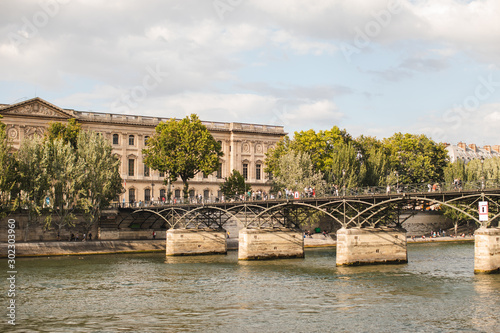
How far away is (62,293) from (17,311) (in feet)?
19.2

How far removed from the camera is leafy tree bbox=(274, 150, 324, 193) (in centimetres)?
7989

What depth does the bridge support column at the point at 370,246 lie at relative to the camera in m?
50.2

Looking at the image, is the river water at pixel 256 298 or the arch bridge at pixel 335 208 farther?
the arch bridge at pixel 335 208

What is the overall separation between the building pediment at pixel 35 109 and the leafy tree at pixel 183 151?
16.8m

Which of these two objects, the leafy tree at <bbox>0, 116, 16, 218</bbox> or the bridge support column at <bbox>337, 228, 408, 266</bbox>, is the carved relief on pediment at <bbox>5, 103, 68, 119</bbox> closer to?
the leafy tree at <bbox>0, 116, 16, 218</bbox>

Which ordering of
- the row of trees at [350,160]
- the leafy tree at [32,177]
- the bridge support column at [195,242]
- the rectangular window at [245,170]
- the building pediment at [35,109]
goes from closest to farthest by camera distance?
the leafy tree at [32,177], the bridge support column at [195,242], the row of trees at [350,160], the building pediment at [35,109], the rectangular window at [245,170]

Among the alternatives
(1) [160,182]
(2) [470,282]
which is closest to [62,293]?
(2) [470,282]

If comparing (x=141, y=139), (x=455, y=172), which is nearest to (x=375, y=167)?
(x=455, y=172)

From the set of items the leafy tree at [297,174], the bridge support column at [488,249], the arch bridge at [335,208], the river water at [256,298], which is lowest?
the river water at [256,298]

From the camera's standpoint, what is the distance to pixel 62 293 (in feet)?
125

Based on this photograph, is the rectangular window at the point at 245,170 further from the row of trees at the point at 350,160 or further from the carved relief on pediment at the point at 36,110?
the carved relief on pediment at the point at 36,110

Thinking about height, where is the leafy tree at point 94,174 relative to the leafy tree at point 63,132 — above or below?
below

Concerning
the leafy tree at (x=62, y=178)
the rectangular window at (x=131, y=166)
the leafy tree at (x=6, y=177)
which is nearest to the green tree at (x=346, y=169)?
the rectangular window at (x=131, y=166)

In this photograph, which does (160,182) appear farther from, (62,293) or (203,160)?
(62,293)
